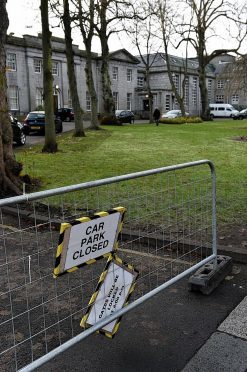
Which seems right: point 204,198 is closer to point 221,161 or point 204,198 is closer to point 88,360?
point 88,360

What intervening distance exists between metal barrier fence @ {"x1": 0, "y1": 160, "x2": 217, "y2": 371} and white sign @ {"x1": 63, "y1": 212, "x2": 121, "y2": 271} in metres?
0.14

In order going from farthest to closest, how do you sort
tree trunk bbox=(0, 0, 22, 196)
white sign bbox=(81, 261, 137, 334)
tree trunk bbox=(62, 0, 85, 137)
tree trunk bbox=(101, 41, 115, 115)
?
1. tree trunk bbox=(101, 41, 115, 115)
2. tree trunk bbox=(62, 0, 85, 137)
3. tree trunk bbox=(0, 0, 22, 196)
4. white sign bbox=(81, 261, 137, 334)

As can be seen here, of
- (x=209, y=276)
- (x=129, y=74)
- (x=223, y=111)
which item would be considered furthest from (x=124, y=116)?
(x=209, y=276)

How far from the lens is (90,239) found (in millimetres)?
2688

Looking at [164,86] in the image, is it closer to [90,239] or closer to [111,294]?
[111,294]

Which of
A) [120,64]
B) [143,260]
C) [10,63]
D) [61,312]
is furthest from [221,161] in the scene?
[120,64]

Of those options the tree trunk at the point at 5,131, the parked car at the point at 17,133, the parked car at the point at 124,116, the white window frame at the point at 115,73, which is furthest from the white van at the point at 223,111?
the tree trunk at the point at 5,131

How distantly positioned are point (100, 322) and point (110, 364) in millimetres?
350

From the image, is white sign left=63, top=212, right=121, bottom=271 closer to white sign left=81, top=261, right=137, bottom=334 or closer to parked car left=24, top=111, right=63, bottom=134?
white sign left=81, top=261, right=137, bottom=334

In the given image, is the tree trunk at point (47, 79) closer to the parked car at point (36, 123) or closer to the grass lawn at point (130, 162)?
the grass lawn at point (130, 162)

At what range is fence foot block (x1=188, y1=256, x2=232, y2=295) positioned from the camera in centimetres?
402

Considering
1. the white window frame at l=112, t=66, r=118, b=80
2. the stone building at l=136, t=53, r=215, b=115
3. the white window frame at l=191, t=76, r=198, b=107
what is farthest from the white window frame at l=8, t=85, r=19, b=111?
the white window frame at l=191, t=76, r=198, b=107

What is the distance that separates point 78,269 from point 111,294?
103cm

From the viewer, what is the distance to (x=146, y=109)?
212 ft
